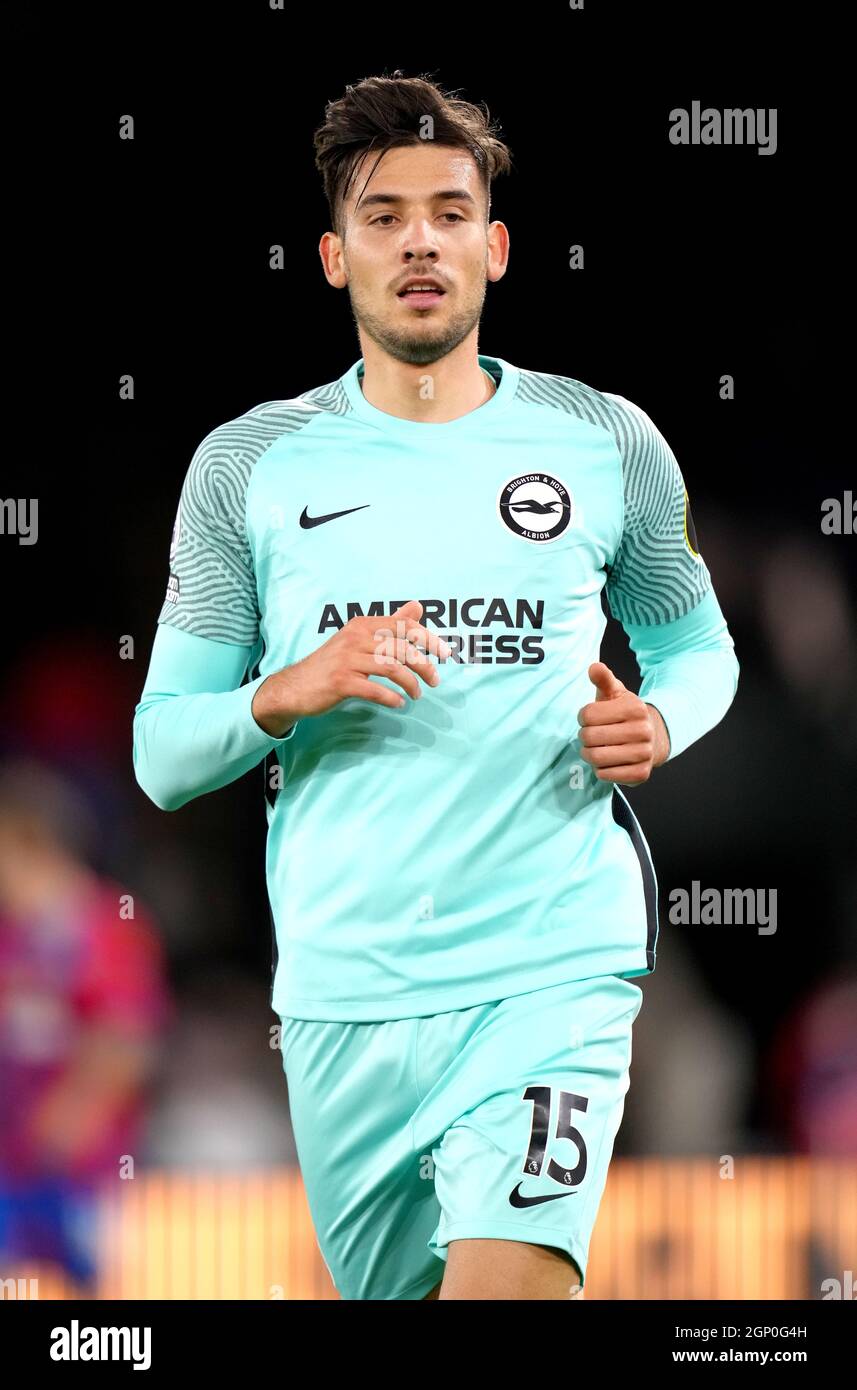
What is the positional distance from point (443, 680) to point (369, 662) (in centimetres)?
23

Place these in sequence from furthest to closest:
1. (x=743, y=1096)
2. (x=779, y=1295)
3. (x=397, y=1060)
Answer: (x=743, y=1096) → (x=779, y=1295) → (x=397, y=1060)

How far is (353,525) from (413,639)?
334 millimetres

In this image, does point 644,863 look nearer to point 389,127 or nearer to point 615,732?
point 615,732

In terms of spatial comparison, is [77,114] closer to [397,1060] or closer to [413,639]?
[413,639]

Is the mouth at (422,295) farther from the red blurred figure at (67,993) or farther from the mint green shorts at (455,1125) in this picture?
the red blurred figure at (67,993)

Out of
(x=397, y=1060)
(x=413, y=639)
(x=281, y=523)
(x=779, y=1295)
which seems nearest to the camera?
(x=413, y=639)

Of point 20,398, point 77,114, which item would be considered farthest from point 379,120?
point 20,398

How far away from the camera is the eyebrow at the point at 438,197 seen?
2363mm

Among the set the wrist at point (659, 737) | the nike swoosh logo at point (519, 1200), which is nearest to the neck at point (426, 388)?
the wrist at point (659, 737)

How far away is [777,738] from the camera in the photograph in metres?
4.50

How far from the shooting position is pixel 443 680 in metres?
2.22

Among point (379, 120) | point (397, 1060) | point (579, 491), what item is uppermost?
point (379, 120)

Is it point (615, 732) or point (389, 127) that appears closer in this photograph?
point (615, 732)

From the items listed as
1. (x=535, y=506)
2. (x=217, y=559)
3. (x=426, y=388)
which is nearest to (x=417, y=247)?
(x=426, y=388)
